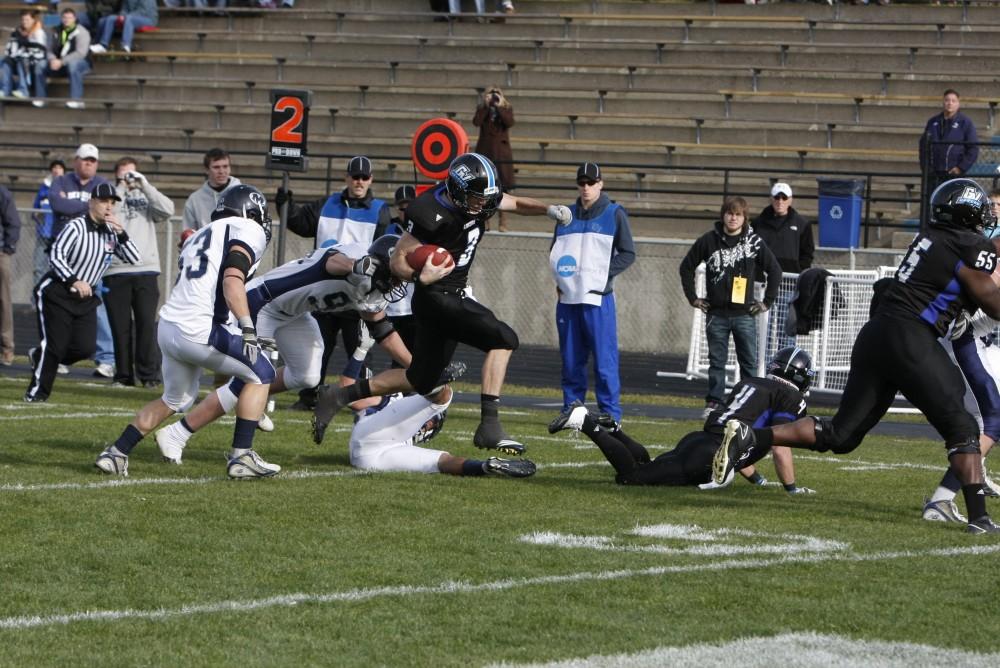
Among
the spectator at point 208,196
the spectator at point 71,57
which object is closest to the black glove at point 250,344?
the spectator at point 208,196

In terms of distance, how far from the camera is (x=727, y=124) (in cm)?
2372

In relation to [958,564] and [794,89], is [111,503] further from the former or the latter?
[794,89]

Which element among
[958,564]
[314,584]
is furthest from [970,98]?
[314,584]

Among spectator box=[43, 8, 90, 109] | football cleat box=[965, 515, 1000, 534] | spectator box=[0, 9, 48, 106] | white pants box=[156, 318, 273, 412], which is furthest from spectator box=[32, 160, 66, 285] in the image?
football cleat box=[965, 515, 1000, 534]

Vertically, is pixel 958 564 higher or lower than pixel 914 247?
lower

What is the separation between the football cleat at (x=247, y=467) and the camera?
857 centimetres

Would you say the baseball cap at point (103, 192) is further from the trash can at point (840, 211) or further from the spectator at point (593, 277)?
the trash can at point (840, 211)

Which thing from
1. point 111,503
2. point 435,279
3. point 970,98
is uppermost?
point 970,98

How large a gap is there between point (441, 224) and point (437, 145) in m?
7.46

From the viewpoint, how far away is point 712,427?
28.3 feet

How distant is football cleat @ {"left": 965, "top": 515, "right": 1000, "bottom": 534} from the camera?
741 centimetres

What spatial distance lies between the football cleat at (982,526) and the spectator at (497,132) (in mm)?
13912

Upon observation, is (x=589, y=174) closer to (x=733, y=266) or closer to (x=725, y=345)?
(x=733, y=266)

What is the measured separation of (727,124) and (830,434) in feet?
53.3
